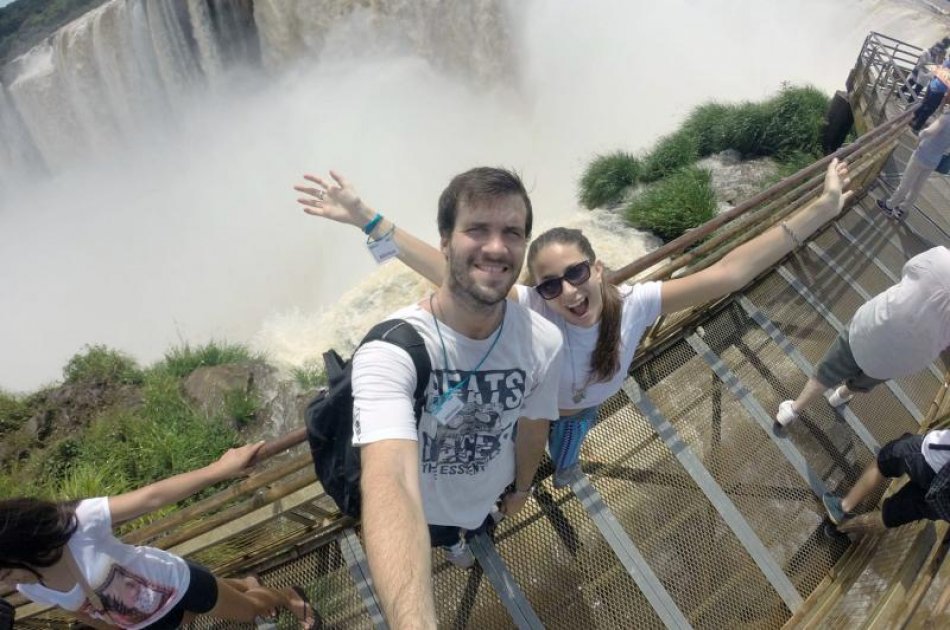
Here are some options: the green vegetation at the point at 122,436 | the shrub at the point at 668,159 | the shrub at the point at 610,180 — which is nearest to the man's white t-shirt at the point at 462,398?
the green vegetation at the point at 122,436

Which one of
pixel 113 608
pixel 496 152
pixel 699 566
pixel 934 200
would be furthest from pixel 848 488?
pixel 496 152

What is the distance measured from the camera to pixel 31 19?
1021 inches

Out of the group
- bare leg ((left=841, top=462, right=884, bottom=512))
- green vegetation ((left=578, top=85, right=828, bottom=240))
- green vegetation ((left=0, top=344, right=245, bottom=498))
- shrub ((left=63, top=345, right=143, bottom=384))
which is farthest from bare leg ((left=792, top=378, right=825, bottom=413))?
shrub ((left=63, top=345, right=143, bottom=384))

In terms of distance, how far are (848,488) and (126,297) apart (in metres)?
22.0

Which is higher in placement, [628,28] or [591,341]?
[628,28]

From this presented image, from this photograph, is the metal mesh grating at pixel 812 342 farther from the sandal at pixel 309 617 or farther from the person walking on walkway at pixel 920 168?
the sandal at pixel 309 617

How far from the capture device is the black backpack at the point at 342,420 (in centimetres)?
164

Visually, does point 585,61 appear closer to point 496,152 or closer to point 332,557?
point 496,152

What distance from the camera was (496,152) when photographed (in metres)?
18.7

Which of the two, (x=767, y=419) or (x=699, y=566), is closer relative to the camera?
(x=699, y=566)

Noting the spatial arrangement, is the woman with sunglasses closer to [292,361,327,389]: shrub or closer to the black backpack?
the black backpack

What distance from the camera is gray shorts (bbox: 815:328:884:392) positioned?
314cm

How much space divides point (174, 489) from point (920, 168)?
664 cm

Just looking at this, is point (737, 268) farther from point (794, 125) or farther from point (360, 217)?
point (794, 125)
